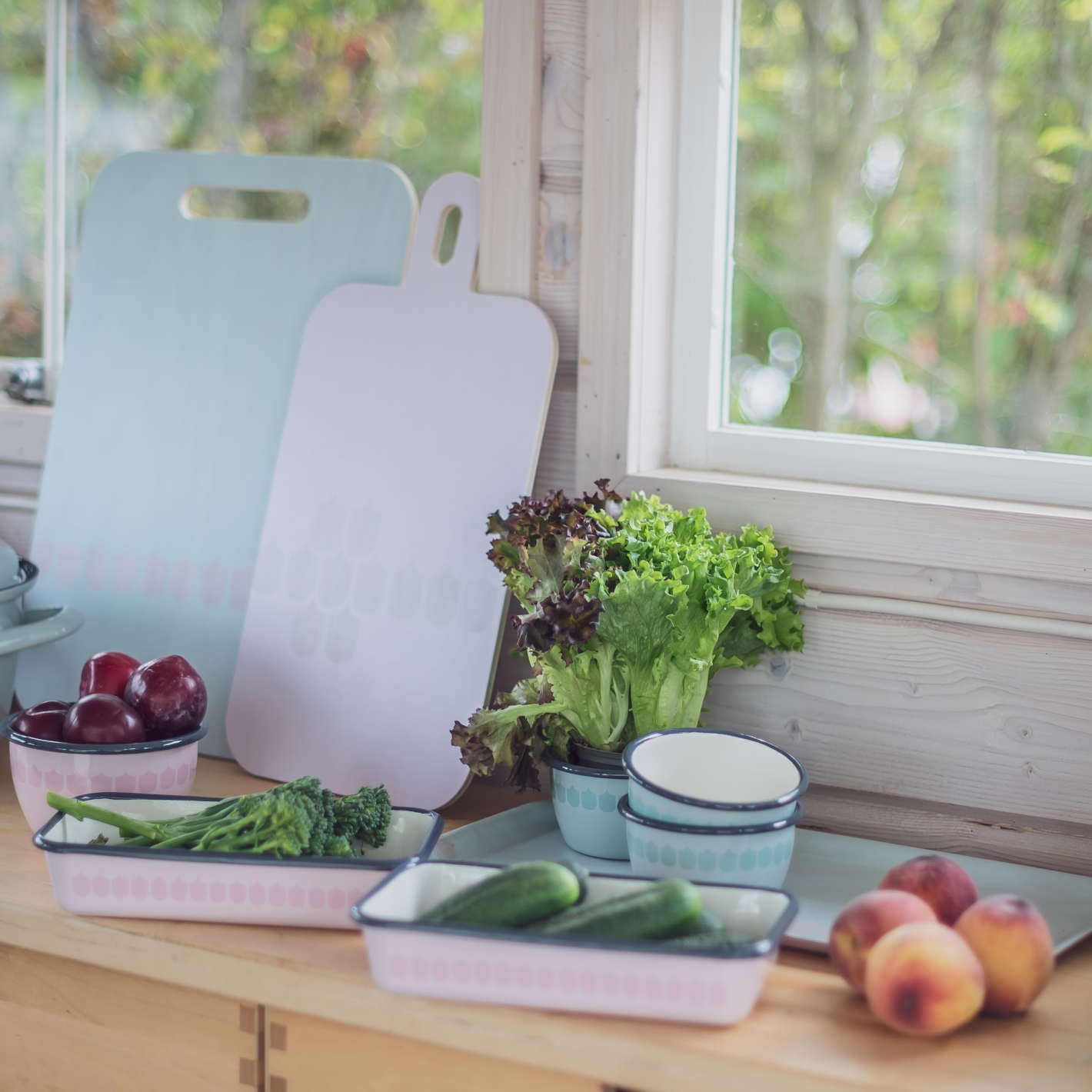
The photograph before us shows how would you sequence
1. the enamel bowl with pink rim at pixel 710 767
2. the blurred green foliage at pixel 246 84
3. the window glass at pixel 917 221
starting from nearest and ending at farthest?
the enamel bowl with pink rim at pixel 710 767, the window glass at pixel 917 221, the blurred green foliage at pixel 246 84

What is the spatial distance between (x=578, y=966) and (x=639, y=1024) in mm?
55

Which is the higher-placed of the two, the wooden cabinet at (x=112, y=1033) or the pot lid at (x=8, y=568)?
the pot lid at (x=8, y=568)

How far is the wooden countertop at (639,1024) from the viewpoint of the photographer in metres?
0.77

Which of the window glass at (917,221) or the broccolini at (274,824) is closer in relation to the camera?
the broccolini at (274,824)

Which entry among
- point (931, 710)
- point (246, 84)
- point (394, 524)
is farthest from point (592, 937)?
point (246, 84)

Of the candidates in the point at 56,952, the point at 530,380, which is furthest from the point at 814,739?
the point at 56,952

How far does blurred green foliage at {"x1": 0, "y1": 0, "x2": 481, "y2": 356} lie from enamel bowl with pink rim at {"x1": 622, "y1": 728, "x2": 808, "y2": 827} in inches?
36.2

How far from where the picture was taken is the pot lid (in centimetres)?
130

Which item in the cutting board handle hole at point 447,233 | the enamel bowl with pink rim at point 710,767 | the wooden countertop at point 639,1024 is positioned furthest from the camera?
the cutting board handle hole at point 447,233

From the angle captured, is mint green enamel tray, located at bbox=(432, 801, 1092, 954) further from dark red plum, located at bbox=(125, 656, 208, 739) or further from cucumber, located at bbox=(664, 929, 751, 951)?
dark red plum, located at bbox=(125, 656, 208, 739)

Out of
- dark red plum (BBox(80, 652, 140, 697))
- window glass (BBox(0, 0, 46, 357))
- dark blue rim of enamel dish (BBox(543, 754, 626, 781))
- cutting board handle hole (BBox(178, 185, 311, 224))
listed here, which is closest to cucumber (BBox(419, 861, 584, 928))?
dark blue rim of enamel dish (BBox(543, 754, 626, 781))

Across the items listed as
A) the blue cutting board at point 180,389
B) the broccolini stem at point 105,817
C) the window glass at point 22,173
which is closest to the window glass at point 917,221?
the blue cutting board at point 180,389

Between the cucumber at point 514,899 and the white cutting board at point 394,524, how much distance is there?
37 centimetres

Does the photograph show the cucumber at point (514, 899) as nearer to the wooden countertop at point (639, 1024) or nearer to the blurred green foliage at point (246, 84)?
the wooden countertop at point (639, 1024)
